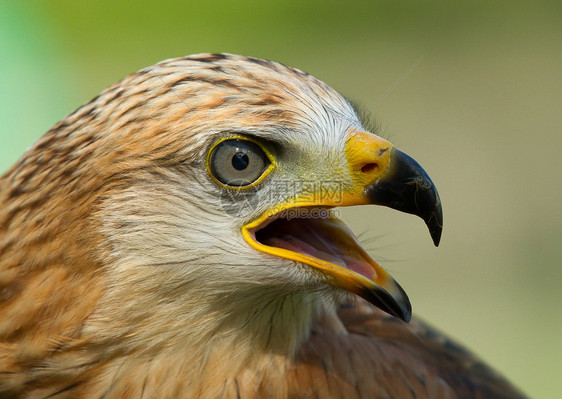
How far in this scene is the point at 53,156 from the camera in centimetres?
115

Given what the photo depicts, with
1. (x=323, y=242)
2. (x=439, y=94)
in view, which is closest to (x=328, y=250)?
(x=323, y=242)

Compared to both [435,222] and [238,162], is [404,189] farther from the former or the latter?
[238,162]

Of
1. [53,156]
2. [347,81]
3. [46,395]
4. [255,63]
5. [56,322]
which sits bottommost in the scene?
[46,395]

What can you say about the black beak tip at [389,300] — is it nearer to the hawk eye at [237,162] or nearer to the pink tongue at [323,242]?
the pink tongue at [323,242]

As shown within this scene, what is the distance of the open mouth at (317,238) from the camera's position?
1.09 metres

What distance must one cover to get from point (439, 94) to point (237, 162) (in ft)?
15.8

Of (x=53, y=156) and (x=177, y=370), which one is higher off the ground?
(x=53, y=156)

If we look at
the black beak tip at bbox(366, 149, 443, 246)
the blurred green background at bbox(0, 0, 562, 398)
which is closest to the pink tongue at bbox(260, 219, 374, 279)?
the black beak tip at bbox(366, 149, 443, 246)

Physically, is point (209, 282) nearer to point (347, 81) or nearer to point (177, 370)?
point (177, 370)

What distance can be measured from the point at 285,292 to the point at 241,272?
0.11m

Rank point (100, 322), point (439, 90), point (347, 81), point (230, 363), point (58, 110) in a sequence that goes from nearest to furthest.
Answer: point (100, 322) < point (230, 363) < point (58, 110) < point (347, 81) < point (439, 90)

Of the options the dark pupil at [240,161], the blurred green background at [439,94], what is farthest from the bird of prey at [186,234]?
the blurred green background at [439,94]

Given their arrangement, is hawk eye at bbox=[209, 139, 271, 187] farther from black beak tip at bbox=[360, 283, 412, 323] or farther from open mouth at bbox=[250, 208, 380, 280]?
black beak tip at bbox=[360, 283, 412, 323]

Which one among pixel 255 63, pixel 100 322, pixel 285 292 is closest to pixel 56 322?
pixel 100 322
